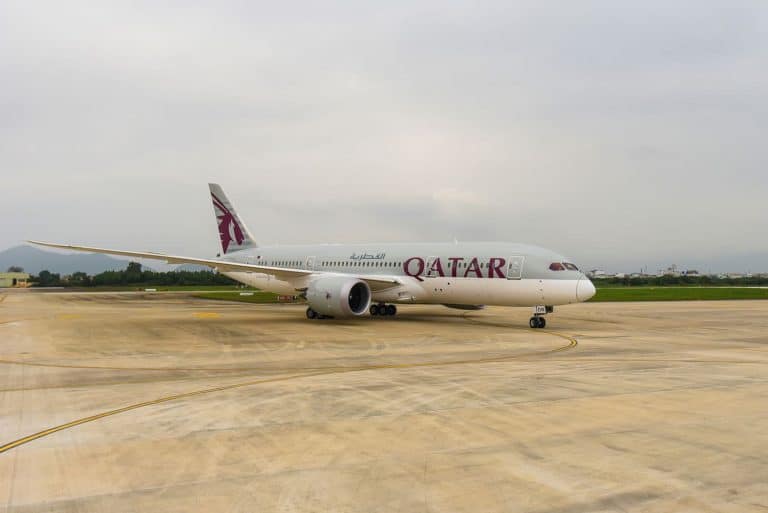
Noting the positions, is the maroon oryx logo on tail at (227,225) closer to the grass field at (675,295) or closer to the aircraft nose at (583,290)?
the aircraft nose at (583,290)

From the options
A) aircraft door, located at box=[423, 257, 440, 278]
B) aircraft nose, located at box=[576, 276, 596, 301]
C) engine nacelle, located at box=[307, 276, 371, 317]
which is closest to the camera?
aircraft nose, located at box=[576, 276, 596, 301]

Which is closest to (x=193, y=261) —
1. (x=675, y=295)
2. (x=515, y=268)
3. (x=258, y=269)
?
(x=258, y=269)

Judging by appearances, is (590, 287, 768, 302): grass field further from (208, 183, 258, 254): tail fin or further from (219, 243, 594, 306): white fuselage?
(208, 183, 258, 254): tail fin

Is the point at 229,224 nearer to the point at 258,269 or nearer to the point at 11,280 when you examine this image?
the point at 258,269

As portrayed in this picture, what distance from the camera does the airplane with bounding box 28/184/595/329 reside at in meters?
22.4

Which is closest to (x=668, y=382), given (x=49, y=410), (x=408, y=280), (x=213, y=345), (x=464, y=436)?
(x=464, y=436)

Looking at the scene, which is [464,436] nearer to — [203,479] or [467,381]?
[203,479]

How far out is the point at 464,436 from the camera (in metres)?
7.35

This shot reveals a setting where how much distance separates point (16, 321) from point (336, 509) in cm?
2646

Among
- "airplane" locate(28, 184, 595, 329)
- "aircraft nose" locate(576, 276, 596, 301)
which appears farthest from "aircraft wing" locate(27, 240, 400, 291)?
"aircraft nose" locate(576, 276, 596, 301)

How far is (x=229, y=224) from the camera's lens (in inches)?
1396

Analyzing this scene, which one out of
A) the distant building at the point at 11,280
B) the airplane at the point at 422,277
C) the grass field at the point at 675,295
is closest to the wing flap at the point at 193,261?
the airplane at the point at 422,277

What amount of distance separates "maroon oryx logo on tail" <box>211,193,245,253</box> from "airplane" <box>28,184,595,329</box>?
4551 millimetres

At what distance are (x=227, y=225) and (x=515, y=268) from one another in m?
19.0
